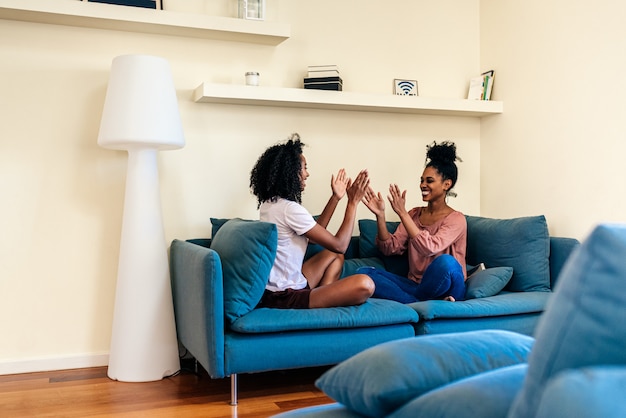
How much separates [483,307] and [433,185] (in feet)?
2.90

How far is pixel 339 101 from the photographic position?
13.8ft

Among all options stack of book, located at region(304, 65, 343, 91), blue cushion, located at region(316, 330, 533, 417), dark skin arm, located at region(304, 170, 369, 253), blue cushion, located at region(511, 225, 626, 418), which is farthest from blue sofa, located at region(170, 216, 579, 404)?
blue cushion, located at region(511, 225, 626, 418)

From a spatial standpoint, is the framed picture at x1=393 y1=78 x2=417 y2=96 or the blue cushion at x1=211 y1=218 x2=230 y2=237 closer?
the blue cushion at x1=211 y1=218 x2=230 y2=237

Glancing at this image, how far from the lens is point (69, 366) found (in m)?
3.85

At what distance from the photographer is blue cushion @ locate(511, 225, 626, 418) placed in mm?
932

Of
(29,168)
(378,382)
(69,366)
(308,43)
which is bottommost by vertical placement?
(69,366)

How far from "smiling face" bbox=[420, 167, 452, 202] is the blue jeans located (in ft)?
1.76

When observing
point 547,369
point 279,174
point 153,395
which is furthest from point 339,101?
point 547,369

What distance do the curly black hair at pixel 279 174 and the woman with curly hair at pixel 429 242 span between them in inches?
24.7

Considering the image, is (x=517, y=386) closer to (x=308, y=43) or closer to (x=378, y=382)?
(x=378, y=382)

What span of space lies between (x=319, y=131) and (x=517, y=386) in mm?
3378

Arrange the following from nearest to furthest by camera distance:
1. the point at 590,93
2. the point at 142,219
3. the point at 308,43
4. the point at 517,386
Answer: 1. the point at 517,386
2. the point at 142,219
3. the point at 590,93
4. the point at 308,43

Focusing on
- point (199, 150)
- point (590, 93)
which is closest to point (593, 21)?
point (590, 93)

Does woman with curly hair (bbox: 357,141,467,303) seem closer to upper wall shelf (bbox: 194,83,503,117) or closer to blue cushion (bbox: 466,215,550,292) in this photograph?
blue cushion (bbox: 466,215,550,292)
